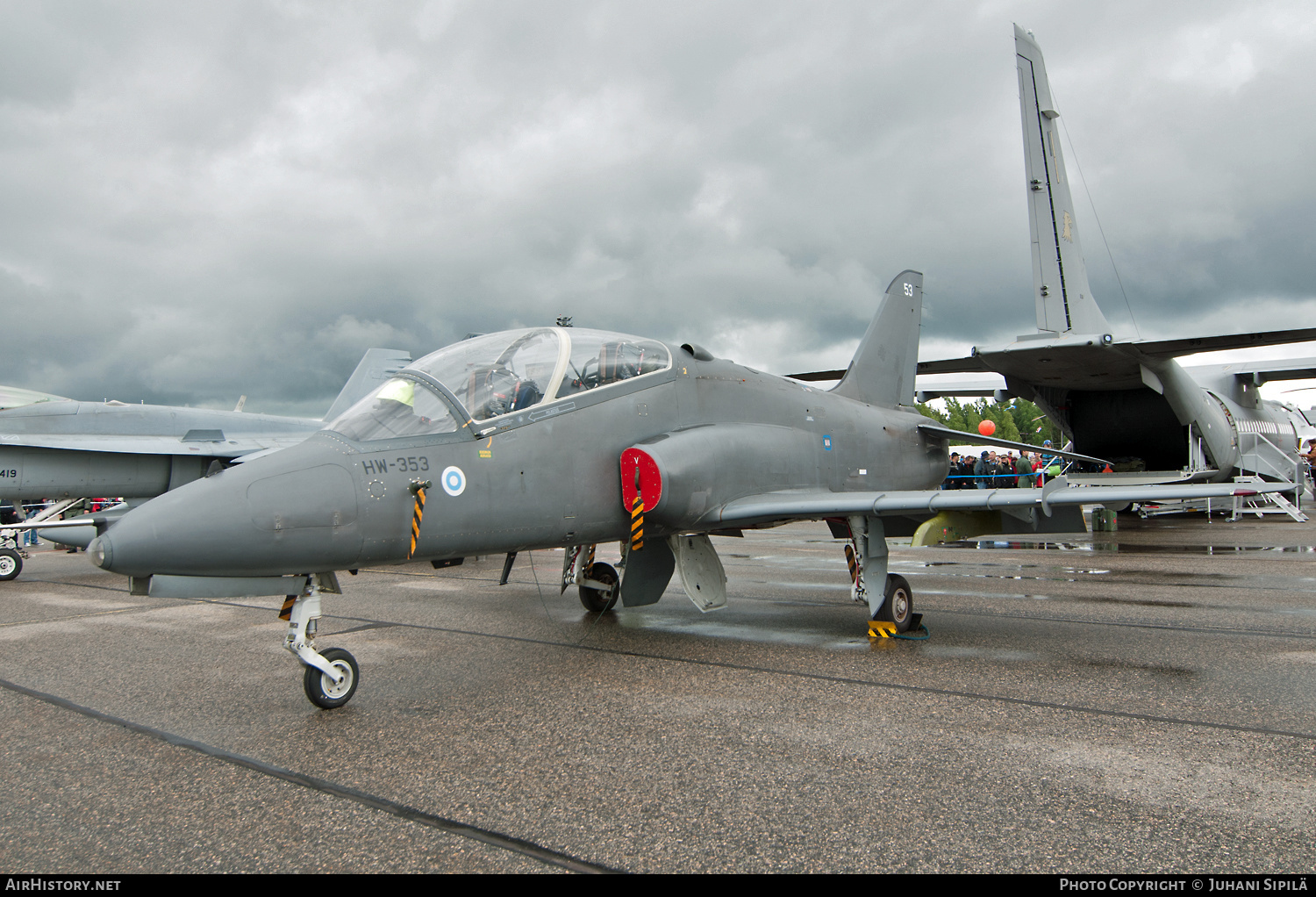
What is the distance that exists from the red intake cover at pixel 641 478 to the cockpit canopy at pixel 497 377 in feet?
2.02

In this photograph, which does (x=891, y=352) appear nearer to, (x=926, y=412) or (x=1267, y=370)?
(x=1267, y=370)

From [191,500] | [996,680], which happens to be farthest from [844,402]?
→ [191,500]

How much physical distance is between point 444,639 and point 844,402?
16.0ft

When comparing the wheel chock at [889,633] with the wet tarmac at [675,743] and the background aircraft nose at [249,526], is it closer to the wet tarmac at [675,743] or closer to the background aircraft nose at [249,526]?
the wet tarmac at [675,743]

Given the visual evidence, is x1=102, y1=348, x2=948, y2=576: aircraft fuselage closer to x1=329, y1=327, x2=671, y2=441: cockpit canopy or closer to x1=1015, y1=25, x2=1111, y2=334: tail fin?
x1=329, y1=327, x2=671, y2=441: cockpit canopy

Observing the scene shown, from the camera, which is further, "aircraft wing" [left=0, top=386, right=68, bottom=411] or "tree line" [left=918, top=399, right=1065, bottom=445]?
"tree line" [left=918, top=399, right=1065, bottom=445]

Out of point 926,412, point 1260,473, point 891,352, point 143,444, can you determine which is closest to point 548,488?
point 891,352

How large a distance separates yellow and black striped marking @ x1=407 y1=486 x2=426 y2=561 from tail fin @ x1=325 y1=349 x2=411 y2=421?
1389cm

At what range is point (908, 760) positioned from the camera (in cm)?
358

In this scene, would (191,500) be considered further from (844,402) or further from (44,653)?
(844,402)

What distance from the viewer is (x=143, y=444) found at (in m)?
13.5

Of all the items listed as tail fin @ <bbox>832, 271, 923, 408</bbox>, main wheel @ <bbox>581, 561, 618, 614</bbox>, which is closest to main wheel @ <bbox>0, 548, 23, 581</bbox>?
main wheel @ <bbox>581, 561, 618, 614</bbox>

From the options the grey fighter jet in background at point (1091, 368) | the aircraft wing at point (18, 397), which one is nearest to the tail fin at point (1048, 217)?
the grey fighter jet in background at point (1091, 368)

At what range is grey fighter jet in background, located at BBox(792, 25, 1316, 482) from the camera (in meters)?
13.6
